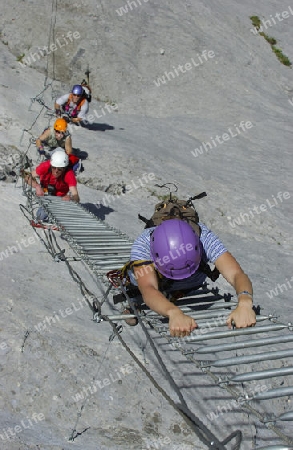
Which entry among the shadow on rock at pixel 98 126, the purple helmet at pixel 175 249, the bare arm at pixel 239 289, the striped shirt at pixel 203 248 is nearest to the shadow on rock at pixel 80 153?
the shadow on rock at pixel 98 126

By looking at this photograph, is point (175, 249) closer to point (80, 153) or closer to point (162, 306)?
point (162, 306)

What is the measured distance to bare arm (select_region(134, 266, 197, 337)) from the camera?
440 cm

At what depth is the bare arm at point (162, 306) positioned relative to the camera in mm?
4398

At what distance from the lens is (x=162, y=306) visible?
4.64m

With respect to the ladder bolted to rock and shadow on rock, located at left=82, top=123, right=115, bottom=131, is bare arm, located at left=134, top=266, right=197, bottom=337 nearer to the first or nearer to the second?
the ladder bolted to rock

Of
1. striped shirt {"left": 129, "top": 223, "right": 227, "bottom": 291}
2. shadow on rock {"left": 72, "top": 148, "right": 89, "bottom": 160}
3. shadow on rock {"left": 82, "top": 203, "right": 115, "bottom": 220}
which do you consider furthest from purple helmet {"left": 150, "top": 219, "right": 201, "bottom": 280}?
shadow on rock {"left": 72, "top": 148, "right": 89, "bottom": 160}

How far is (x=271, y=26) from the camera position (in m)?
27.5

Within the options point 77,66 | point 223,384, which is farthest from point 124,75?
point 223,384

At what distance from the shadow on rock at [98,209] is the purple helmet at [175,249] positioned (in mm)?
7416

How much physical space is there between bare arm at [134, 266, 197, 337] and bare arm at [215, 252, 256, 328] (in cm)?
42

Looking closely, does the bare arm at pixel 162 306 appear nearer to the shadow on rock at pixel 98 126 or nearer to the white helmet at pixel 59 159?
the white helmet at pixel 59 159

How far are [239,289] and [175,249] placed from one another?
2.52ft

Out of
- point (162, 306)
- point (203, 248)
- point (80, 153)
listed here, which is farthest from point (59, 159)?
point (162, 306)

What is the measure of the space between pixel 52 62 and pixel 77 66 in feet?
3.41
